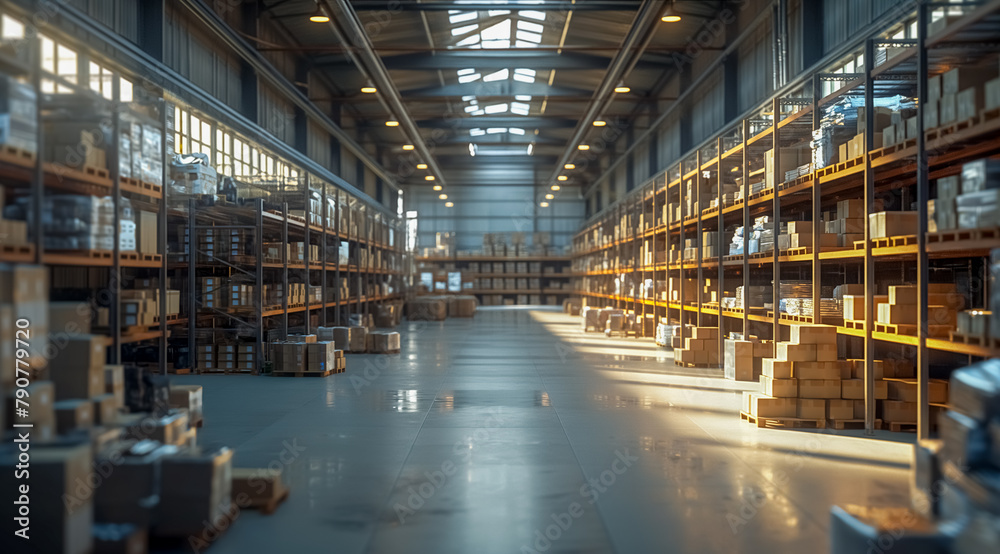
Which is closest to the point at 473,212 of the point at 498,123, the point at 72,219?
the point at 498,123

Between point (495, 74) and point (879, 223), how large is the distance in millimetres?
18359

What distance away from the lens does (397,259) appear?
28.9m

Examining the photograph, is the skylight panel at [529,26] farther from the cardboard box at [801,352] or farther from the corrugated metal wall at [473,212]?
the corrugated metal wall at [473,212]

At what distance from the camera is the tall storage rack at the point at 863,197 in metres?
6.17

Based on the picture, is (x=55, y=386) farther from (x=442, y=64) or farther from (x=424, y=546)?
(x=442, y=64)

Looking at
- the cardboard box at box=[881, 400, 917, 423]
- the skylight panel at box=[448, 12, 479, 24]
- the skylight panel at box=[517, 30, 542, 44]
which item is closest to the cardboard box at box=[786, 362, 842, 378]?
the cardboard box at box=[881, 400, 917, 423]

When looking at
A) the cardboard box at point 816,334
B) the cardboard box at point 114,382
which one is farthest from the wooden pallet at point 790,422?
the cardboard box at point 114,382

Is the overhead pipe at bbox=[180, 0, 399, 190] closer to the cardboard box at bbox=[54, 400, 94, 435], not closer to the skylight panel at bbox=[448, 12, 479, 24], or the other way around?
the skylight panel at bbox=[448, 12, 479, 24]

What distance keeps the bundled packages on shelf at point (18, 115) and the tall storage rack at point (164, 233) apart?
6 cm

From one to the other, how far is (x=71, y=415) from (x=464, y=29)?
55.2ft

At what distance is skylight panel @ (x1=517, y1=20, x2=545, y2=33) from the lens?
19145 mm

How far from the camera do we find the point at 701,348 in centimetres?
1264

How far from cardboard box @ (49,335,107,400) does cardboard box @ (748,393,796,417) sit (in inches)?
242

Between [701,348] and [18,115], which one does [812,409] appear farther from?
[18,115]
